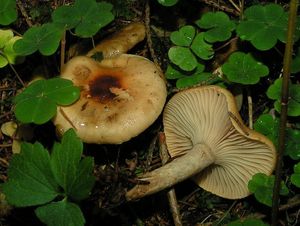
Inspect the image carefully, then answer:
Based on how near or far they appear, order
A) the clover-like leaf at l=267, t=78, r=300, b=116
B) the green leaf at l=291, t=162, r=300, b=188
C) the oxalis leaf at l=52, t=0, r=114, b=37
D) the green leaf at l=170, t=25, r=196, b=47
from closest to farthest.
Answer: the green leaf at l=291, t=162, r=300, b=188 < the clover-like leaf at l=267, t=78, r=300, b=116 < the oxalis leaf at l=52, t=0, r=114, b=37 < the green leaf at l=170, t=25, r=196, b=47

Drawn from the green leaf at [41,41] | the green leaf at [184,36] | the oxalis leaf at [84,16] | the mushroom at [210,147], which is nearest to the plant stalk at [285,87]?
the mushroom at [210,147]

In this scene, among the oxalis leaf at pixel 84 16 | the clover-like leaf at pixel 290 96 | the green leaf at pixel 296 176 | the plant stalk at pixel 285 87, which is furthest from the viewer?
the oxalis leaf at pixel 84 16

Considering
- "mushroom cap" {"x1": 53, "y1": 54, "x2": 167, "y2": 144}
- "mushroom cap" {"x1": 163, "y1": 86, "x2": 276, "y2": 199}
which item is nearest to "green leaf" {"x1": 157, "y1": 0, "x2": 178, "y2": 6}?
"mushroom cap" {"x1": 53, "y1": 54, "x2": 167, "y2": 144}

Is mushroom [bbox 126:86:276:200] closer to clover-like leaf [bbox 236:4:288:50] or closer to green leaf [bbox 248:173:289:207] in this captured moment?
green leaf [bbox 248:173:289:207]

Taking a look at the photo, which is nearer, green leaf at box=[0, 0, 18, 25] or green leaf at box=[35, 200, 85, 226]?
green leaf at box=[35, 200, 85, 226]

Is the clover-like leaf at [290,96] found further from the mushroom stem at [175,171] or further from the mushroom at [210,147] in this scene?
the mushroom stem at [175,171]

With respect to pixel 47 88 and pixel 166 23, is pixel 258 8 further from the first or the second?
pixel 47 88

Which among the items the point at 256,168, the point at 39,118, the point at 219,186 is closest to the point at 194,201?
the point at 219,186
